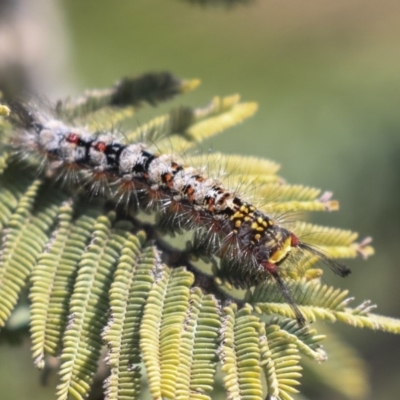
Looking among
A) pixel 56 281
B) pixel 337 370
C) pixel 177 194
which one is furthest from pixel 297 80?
pixel 56 281

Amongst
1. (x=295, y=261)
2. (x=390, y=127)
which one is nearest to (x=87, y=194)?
(x=295, y=261)

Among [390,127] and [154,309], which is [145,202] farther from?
[390,127]

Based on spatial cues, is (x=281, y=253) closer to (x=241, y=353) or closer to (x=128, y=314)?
(x=241, y=353)

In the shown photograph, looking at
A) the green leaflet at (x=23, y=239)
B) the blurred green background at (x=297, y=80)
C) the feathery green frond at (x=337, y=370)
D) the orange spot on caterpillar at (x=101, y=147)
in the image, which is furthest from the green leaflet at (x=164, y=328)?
the blurred green background at (x=297, y=80)

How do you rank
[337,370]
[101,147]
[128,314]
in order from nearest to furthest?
1. [128,314]
2. [101,147]
3. [337,370]

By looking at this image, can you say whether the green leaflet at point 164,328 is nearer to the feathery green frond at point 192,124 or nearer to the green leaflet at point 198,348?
the green leaflet at point 198,348

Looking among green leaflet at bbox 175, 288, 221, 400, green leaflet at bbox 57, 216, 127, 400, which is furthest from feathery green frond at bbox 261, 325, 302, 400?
green leaflet at bbox 57, 216, 127, 400
